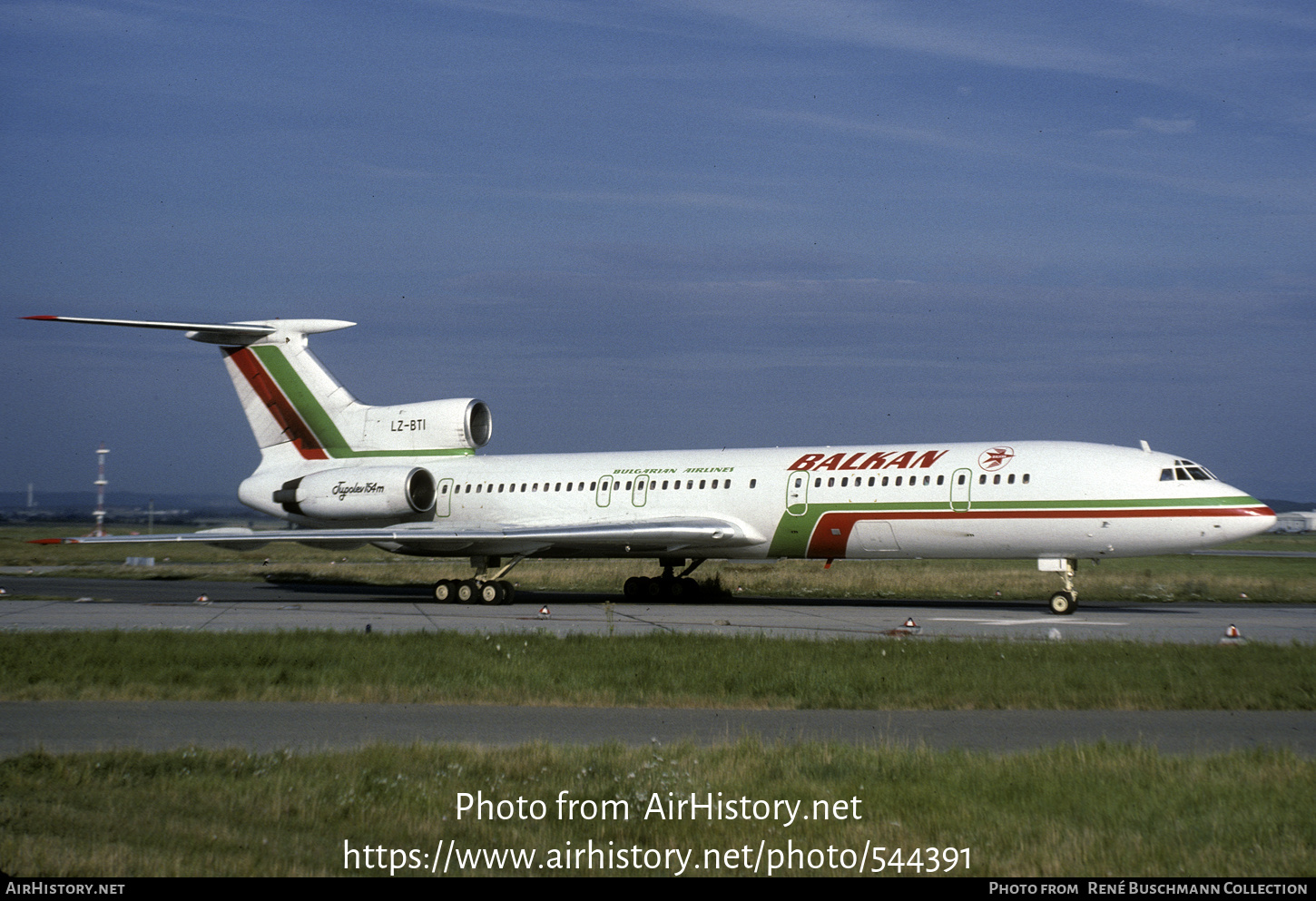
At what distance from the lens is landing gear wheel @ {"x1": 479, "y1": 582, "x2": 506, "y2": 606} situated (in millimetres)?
29766

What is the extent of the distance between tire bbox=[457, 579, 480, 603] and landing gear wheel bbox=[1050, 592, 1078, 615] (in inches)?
531

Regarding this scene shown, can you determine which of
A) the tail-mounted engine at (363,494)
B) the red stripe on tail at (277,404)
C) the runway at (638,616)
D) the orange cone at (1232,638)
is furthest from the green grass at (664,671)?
the red stripe on tail at (277,404)

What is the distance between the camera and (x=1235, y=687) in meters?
14.0

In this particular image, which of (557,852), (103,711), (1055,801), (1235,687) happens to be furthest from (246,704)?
(1235,687)

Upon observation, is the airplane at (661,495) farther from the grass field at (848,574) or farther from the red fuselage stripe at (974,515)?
the grass field at (848,574)

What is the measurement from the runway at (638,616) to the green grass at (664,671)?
2.50 m

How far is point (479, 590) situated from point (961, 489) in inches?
465

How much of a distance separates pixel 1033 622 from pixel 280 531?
677 inches

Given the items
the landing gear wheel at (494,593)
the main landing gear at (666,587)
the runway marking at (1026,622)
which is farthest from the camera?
the main landing gear at (666,587)

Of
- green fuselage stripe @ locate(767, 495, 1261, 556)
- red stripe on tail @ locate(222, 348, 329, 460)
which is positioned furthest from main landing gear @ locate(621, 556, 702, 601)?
red stripe on tail @ locate(222, 348, 329, 460)

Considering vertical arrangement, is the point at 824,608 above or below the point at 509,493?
below

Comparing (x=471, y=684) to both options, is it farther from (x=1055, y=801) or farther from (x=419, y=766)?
(x=1055, y=801)

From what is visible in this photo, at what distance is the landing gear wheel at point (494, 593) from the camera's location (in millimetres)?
29766
